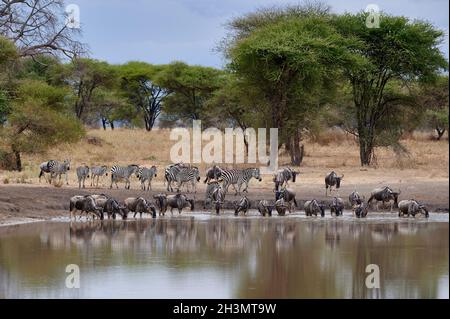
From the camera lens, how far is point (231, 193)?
2500cm

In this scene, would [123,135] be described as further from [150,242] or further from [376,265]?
[376,265]

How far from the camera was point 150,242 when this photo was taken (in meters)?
16.2

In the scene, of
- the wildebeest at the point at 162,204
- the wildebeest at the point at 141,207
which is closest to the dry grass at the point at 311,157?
the wildebeest at the point at 162,204

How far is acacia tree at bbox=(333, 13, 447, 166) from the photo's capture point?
36.1 m

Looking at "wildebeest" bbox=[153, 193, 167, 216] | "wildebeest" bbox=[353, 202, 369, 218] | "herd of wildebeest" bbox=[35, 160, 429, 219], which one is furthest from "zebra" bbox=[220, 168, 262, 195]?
"wildebeest" bbox=[353, 202, 369, 218]

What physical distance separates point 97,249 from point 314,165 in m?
20.1

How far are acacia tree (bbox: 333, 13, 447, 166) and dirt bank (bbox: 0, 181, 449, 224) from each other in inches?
401

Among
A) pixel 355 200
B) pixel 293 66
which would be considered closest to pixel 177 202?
pixel 355 200

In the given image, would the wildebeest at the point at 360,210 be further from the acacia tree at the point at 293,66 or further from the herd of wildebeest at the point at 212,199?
the acacia tree at the point at 293,66

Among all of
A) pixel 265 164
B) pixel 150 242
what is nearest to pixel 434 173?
pixel 265 164

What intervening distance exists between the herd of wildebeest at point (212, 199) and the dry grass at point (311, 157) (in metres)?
1.66

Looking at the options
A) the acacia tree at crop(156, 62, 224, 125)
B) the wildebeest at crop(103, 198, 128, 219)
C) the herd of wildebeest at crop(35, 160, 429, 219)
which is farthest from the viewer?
the acacia tree at crop(156, 62, 224, 125)

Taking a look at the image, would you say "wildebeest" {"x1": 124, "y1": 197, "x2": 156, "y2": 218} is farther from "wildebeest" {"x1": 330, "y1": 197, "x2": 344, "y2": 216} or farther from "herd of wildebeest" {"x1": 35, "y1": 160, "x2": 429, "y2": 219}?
"wildebeest" {"x1": 330, "y1": 197, "x2": 344, "y2": 216}
